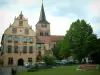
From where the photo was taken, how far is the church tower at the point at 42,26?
113294 mm

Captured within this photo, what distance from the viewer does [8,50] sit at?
211ft

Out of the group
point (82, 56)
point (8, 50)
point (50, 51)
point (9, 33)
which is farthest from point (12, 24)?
point (50, 51)

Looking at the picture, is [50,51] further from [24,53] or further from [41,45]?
[24,53]

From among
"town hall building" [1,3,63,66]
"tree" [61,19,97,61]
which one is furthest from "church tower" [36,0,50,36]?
"tree" [61,19,97,61]

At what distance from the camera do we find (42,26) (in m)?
114

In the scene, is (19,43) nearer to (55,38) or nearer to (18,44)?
(18,44)

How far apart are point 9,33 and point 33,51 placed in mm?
8805

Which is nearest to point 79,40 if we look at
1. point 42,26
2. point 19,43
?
point 19,43

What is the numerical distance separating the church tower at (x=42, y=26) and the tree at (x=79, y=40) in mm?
52053

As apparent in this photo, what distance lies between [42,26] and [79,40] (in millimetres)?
56749

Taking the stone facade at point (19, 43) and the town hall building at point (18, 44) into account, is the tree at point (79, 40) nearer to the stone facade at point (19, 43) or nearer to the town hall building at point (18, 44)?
the town hall building at point (18, 44)

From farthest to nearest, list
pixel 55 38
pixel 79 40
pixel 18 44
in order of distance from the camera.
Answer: pixel 55 38 → pixel 18 44 → pixel 79 40

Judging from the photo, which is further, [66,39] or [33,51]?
[33,51]

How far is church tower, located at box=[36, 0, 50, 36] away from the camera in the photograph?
372ft
